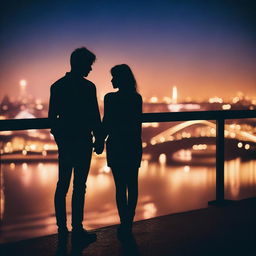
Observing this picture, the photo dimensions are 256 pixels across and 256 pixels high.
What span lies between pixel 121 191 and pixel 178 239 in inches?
20.3

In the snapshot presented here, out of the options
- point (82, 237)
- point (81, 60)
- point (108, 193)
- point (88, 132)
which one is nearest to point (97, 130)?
point (88, 132)

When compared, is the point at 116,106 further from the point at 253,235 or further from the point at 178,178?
the point at 178,178

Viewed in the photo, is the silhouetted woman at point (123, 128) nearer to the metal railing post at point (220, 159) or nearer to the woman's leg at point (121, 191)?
the woman's leg at point (121, 191)

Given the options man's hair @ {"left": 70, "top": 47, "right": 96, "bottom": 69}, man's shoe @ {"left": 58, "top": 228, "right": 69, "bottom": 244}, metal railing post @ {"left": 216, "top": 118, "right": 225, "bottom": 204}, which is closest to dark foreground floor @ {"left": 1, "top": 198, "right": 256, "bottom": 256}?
man's shoe @ {"left": 58, "top": 228, "right": 69, "bottom": 244}

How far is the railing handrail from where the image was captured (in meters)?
2.59

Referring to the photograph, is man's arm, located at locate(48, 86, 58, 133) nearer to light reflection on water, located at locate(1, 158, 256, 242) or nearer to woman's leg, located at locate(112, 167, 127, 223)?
woman's leg, located at locate(112, 167, 127, 223)

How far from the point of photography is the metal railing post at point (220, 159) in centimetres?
371

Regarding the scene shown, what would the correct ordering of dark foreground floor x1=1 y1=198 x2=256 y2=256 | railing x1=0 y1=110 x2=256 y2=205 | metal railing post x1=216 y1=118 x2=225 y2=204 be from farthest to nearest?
1. metal railing post x1=216 y1=118 x2=225 y2=204
2. railing x1=0 y1=110 x2=256 y2=205
3. dark foreground floor x1=1 y1=198 x2=256 y2=256

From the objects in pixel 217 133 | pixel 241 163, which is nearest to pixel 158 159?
pixel 241 163

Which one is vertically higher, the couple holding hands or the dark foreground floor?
the couple holding hands

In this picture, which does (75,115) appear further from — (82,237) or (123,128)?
(82,237)

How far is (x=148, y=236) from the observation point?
9.37ft

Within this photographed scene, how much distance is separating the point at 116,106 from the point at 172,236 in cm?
100

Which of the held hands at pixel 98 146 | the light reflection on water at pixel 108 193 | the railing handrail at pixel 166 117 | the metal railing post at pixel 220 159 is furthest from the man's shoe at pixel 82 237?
the light reflection on water at pixel 108 193
